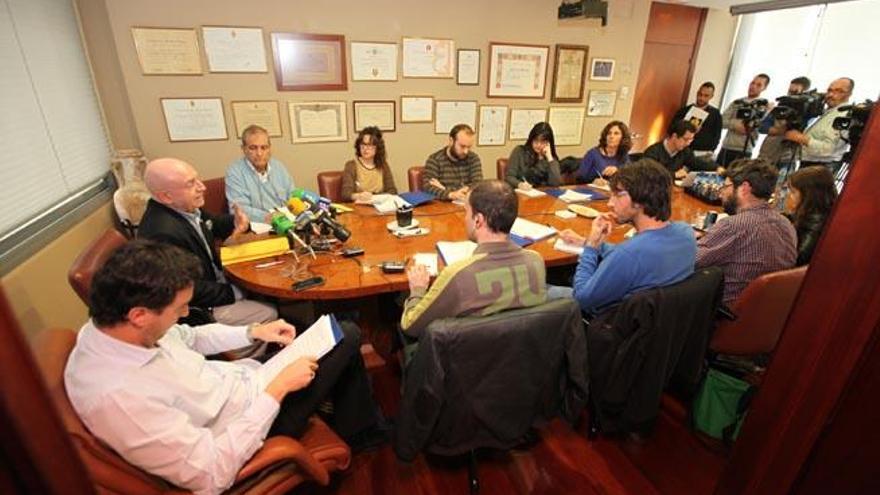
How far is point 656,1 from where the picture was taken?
→ 4.85 meters

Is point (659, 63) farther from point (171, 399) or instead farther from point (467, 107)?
point (171, 399)

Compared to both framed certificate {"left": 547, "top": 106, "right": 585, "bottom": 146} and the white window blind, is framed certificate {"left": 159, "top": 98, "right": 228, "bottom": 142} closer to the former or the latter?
the white window blind

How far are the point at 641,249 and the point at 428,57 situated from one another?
2988 millimetres

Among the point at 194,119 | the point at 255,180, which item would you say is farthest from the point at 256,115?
the point at 255,180

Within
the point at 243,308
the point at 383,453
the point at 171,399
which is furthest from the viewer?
the point at 243,308

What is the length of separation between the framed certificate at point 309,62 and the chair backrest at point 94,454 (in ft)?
9.63

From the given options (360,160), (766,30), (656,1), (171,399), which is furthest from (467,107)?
(766,30)

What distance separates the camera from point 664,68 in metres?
5.33

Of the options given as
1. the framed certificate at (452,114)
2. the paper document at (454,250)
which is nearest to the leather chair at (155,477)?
the paper document at (454,250)

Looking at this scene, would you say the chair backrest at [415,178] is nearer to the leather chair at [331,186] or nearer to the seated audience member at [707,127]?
the leather chair at [331,186]

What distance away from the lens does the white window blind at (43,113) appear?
6.65ft

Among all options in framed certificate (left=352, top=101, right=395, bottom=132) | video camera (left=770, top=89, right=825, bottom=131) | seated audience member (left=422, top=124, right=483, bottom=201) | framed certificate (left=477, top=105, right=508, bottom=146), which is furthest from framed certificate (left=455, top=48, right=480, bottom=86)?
video camera (left=770, top=89, right=825, bottom=131)

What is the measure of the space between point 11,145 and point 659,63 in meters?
6.35

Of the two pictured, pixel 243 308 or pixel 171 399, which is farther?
pixel 243 308
